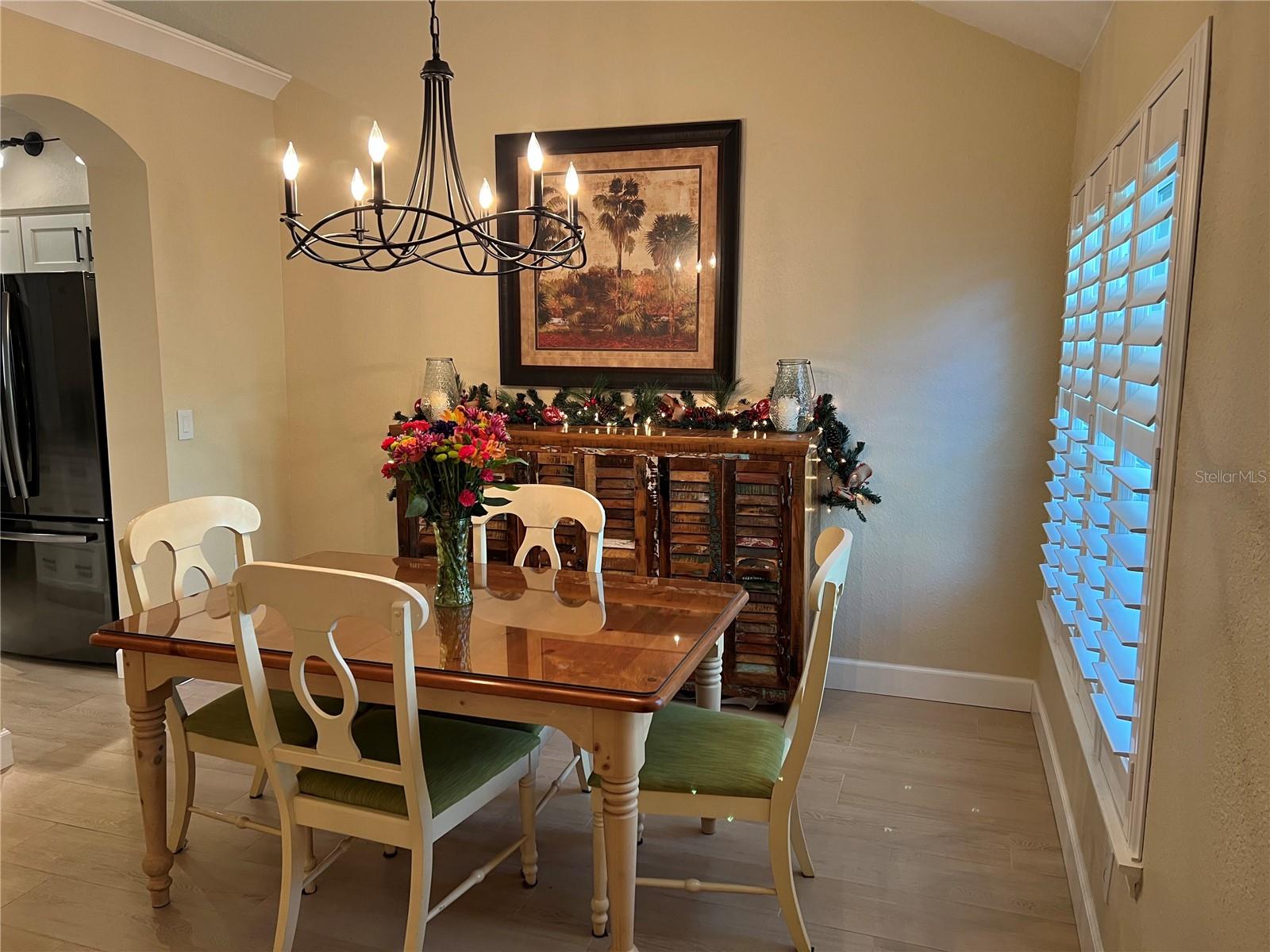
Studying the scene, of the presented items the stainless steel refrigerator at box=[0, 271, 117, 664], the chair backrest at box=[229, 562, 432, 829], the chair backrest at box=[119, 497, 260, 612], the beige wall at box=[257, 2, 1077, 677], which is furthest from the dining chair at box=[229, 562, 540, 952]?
the stainless steel refrigerator at box=[0, 271, 117, 664]

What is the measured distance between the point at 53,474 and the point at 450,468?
272 cm

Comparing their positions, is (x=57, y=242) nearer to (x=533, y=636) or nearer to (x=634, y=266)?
(x=634, y=266)

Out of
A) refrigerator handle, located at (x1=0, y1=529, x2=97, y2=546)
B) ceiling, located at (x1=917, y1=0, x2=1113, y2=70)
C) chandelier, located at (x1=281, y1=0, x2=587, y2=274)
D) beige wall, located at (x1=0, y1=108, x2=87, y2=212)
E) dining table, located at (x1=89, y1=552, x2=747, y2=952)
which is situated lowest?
refrigerator handle, located at (x1=0, y1=529, x2=97, y2=546)

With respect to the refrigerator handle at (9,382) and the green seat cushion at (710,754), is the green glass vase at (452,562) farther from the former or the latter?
the refrigerator handle at (9,382)

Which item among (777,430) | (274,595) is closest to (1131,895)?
(274,595)

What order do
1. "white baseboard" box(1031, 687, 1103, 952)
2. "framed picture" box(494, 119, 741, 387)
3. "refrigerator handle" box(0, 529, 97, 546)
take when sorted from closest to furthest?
"white baseboard" box(1031, 687, 1103, 952), "framed picture" box(494, 119, 741, 387), "refrigerator handle" box(0, 529, 97, 546)

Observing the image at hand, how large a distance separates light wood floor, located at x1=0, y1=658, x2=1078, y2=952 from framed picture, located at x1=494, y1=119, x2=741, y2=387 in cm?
167

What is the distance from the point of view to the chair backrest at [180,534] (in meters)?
2.50

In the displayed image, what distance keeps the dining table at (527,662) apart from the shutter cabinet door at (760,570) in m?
0.83

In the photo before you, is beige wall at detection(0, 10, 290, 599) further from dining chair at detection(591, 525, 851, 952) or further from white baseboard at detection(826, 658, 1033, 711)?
white baseboard at detection(826, 658, 1033, 711)

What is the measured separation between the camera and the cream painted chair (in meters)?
2.35

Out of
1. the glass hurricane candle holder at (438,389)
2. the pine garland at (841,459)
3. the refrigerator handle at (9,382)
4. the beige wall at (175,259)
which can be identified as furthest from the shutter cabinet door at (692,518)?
the refrigerator handle at (9,382)

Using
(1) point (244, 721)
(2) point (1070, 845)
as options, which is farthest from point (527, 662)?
(2) point (1070, 845)

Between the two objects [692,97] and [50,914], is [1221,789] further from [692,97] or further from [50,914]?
[692,97]
